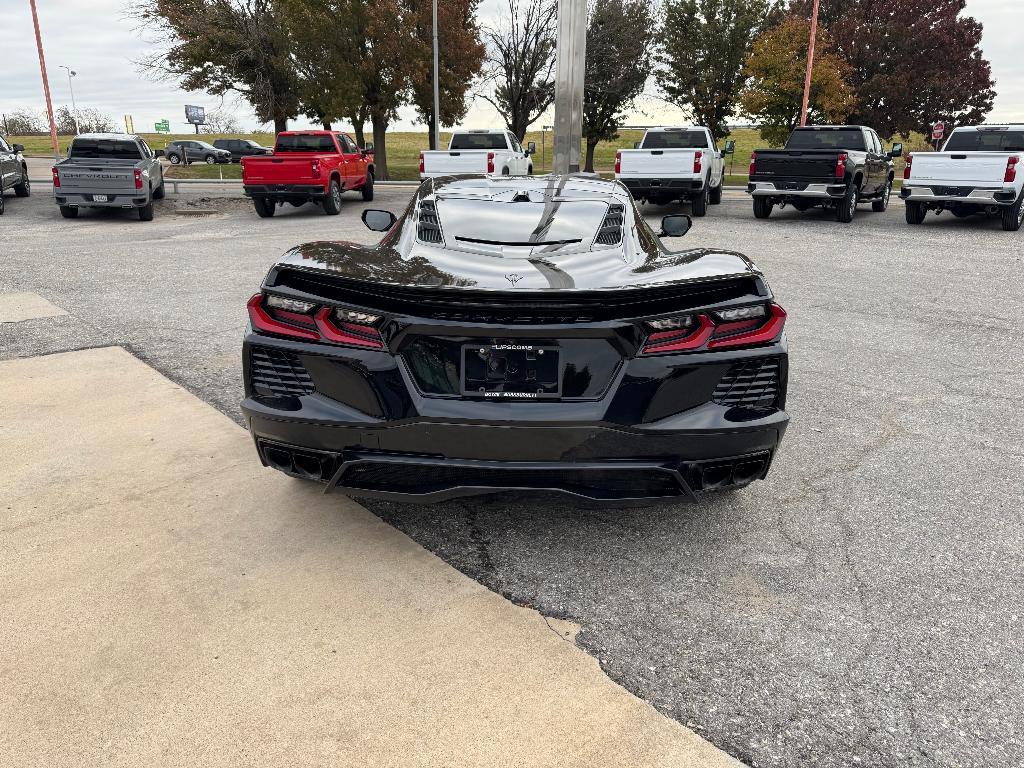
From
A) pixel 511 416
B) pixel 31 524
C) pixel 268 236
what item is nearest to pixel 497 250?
pixel 511 416

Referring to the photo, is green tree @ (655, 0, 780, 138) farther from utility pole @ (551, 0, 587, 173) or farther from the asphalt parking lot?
the asphalt parking lot

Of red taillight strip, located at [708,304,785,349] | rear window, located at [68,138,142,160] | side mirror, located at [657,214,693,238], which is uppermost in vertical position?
rear window, located at [68,138,142,160]

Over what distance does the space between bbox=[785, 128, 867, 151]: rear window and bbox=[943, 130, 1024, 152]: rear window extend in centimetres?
180

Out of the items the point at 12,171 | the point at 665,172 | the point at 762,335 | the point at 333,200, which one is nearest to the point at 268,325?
the point at 762,335

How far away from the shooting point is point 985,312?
27.0 feet

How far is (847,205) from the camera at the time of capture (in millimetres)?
16391

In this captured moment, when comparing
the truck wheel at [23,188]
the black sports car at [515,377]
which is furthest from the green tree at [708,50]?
the black sports car at [515,377]

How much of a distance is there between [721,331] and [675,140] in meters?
18.1

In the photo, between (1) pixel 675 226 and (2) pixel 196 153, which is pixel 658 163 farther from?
(2) pixel 196 153

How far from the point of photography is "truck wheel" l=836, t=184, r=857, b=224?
16250mm

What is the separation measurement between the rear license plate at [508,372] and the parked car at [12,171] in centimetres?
1878

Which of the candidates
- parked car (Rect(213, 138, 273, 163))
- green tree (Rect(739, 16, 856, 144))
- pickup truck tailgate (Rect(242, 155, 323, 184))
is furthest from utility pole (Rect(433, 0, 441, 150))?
parked car (Rect(213, 138, 273, 163))

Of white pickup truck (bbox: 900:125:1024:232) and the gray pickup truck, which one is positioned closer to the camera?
white pickup truck (bbox: 900:125:1024:232)

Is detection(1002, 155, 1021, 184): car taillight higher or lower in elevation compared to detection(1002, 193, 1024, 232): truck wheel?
higher
